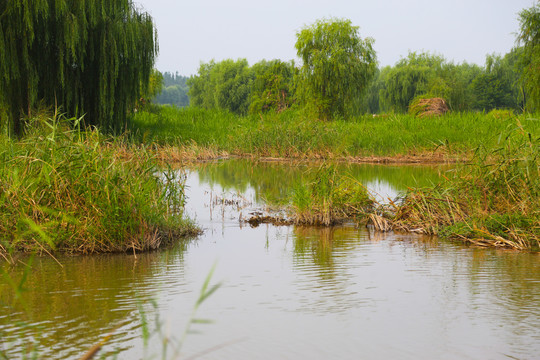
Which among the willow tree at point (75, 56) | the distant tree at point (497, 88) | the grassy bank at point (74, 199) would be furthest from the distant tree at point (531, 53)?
the distant tree at point (497, 88)

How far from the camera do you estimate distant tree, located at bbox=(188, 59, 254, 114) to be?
73938 mm

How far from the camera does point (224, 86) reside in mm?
75562

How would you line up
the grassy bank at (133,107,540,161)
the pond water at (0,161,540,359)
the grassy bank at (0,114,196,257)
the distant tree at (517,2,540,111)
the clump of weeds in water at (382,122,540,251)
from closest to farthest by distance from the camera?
the pond water at (0,161,540,359) → the grassy bank at (0,114,196,257) → the clump of weeds in water at (382,122,540,251) → the grassy bank at (133,107,540,161) → the distant tree at (517,2,540,111)

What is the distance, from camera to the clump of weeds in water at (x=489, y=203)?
6.94 metres

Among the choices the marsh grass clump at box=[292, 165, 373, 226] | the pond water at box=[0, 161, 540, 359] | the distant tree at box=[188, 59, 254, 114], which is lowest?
the pond water at box=[0, 161, 540, 359]

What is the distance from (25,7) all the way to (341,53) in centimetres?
1786

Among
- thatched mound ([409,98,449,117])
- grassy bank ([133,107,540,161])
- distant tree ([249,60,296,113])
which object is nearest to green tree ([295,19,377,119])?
thatched mound ([409,98,449,117])

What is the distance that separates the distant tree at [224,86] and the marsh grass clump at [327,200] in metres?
56.8

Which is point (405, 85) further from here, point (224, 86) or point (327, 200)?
point (327, 200)

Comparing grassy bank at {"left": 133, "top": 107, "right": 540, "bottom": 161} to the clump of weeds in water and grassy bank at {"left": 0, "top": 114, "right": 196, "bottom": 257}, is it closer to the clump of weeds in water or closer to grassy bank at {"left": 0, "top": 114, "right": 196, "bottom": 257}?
the clump of weeds in water

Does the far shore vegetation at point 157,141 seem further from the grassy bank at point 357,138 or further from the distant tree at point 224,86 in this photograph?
the distant tree at point 224,86

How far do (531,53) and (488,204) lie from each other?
19877 mm

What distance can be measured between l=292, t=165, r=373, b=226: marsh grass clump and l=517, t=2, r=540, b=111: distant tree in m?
17.7

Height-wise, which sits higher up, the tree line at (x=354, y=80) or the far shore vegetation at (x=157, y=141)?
the tree line at (x=354, y=80)
